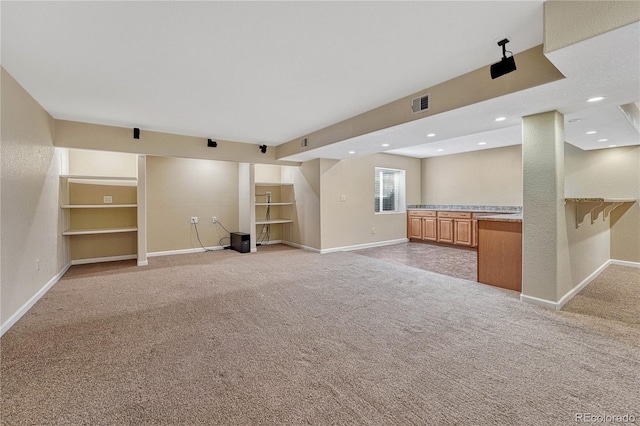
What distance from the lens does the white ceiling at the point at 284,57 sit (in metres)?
1.86

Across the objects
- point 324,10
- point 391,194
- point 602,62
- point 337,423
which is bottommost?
point 337,423

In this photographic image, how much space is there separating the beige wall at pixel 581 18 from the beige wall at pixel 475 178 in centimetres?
565

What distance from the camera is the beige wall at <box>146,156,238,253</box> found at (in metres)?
5.94

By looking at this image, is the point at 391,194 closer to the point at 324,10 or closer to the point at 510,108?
the point at 510,108

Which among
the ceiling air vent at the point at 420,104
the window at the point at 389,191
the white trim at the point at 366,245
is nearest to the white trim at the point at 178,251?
the white trim at the point at 366,245

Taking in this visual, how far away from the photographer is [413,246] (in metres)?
7.16

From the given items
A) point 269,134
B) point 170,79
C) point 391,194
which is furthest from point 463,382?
point 391,194

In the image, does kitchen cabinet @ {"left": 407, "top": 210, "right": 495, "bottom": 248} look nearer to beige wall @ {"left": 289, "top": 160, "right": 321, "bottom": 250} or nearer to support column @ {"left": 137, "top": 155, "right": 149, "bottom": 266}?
beige wall @ {"left": 289, "top": 160, "right": 321, "bottom": 250}

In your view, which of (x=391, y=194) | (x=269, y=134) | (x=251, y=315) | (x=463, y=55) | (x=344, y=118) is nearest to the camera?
(x=463, y=55)

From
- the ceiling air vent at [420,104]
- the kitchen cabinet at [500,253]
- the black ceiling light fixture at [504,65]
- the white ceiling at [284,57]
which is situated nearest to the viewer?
the white ceiling at [284,57]

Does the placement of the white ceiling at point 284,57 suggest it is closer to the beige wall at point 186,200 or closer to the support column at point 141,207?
the support column at point 141,207

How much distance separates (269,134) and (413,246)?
4.58m

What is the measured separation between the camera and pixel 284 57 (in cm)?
246

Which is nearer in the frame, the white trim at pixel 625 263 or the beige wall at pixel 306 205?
the white trim at pixel 625 263
